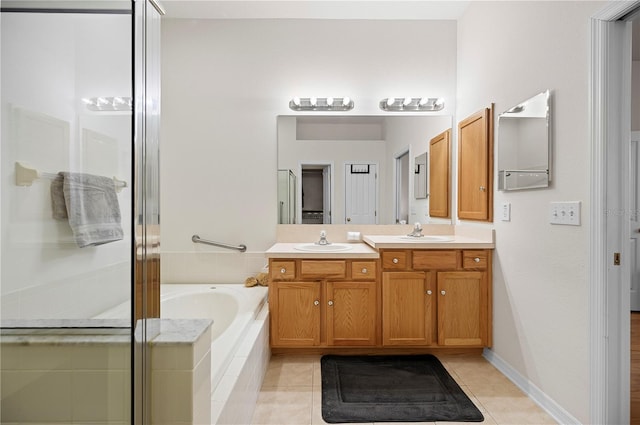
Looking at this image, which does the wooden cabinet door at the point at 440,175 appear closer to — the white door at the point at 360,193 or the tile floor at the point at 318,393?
the white door at the point at 360,193

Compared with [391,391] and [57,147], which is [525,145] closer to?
[391,391]

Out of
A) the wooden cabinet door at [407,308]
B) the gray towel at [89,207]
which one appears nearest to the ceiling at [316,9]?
the wooden cabinet door at [407,308]

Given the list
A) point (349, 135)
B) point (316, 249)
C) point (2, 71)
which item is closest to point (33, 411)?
point (2, 71)

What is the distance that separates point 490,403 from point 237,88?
2.84 meters

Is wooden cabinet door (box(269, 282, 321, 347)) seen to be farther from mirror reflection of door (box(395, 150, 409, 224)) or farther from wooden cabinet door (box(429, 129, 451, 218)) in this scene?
wooden cabinet door (box(429, 129, 451, 218))

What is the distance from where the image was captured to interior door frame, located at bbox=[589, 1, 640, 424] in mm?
1498

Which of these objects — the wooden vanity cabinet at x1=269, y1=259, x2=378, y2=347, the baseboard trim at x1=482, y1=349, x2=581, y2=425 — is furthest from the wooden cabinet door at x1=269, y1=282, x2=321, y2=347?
the baseboard trim at x1=482, y1=349, x2=581, y2=425

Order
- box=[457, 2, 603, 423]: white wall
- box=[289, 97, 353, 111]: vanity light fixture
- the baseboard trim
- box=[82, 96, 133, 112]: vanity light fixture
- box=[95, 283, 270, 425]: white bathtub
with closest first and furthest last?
1. box=[82, 96, 133, 112]: vanity light fixture
2. box=[95, 283, 270, 425]: white bathtub
3. box=[457, 2, 603, 423]: white wall
4. the baseboard trim
5. box=[289, 97, 353, 111]: vanity light fixture

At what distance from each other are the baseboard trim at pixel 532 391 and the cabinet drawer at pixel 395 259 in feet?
2.87

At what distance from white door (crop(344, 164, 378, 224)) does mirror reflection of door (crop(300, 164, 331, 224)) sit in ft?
0.53

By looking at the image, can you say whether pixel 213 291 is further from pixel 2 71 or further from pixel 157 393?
pixel 2 71

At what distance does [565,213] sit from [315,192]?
5.79ft

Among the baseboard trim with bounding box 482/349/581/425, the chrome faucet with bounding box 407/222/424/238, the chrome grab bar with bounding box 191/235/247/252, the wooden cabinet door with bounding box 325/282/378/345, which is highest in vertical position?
the chrome faucet with bounding box 407/222/424/238

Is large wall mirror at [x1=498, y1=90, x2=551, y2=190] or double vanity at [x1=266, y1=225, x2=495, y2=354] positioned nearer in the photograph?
large wall mirror at [x1=498, y1=90, x2=551, y2=190]
